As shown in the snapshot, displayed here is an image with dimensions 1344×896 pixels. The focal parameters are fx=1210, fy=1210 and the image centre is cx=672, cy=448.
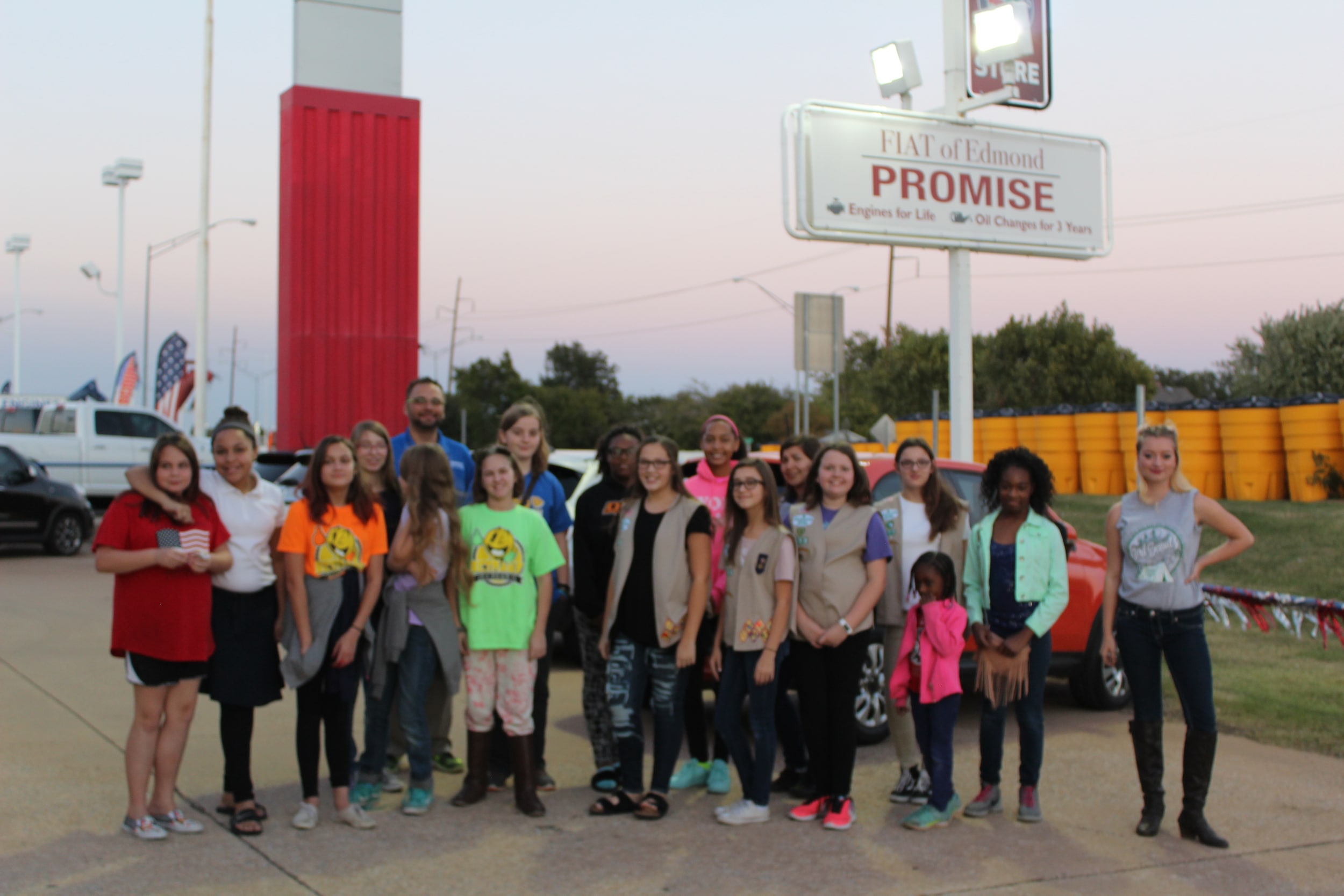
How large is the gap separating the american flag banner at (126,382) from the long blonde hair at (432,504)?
3081 centimetres

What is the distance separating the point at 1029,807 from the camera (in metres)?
5.34

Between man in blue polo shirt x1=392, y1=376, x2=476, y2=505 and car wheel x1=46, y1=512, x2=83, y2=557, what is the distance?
11667 millimetres

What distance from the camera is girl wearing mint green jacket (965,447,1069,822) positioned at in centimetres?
532

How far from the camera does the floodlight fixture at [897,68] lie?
1238 cm

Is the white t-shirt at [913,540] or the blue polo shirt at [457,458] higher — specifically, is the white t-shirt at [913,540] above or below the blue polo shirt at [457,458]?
below

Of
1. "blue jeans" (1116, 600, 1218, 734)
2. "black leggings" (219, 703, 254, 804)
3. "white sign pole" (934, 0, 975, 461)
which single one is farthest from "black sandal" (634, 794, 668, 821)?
"white sign pole" (934, 0, 975, 461)

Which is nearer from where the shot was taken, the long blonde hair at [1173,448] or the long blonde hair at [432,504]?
the long blonde hair at [1173,448]

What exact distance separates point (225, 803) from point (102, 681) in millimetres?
3499

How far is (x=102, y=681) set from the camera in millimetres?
8133

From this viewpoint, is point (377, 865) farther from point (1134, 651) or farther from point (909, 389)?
A: point (909, 389)

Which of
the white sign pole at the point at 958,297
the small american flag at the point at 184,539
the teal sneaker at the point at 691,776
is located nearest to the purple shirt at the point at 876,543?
the teal sneaker at the point at 691,776

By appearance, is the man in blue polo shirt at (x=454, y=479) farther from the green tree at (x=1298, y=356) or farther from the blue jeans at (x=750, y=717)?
the green tree at (x=1298, y=356)

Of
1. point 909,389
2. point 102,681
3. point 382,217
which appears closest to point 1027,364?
point 909,389

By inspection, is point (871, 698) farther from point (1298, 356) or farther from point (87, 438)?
point (1298, 356)
